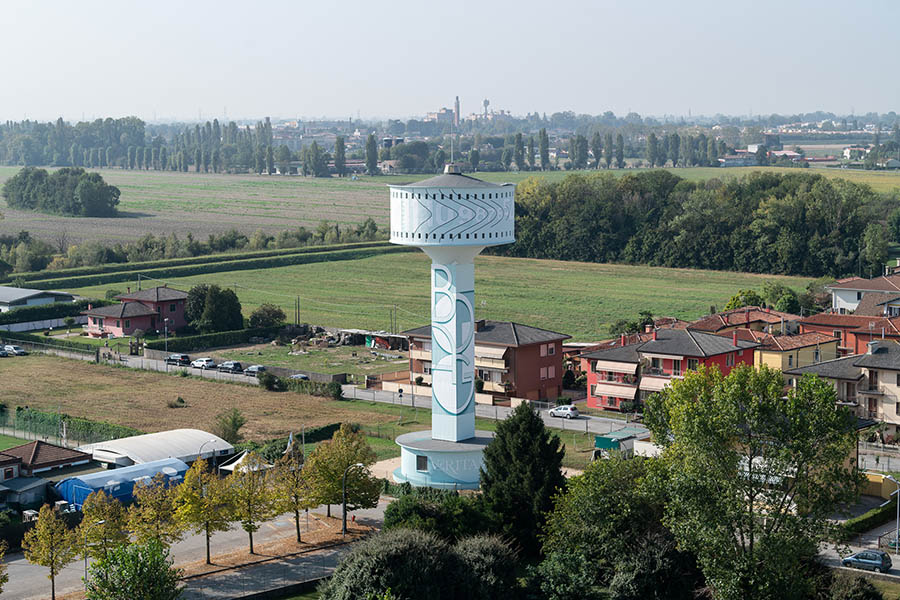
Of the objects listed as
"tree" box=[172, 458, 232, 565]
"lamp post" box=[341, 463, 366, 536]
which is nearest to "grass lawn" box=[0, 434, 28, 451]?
"tree" box=[172, 458, 232, 565]

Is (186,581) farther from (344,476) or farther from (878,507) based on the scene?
(878,507)

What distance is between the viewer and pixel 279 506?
37219mm

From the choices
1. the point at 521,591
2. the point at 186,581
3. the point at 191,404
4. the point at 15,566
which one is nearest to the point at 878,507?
the point at 521,591

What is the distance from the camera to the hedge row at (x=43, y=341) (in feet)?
242

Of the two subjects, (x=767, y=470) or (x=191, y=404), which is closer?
(x=767, y=470)

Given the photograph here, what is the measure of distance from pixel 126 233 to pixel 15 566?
10277cm

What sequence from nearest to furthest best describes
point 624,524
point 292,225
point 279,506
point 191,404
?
1. point 624,524
2. point 279,506
3. point 191,404
4. point 292,225

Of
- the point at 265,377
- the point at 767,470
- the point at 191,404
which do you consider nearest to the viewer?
the point at 767,470

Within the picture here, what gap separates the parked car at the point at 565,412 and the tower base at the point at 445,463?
44.8 feet

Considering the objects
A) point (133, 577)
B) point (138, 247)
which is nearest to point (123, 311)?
point (138, 247)

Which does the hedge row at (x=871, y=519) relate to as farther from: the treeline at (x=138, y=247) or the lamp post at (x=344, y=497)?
the treeline at (x=138, y=247)

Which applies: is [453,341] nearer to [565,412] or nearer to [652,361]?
Answer: [565,412]

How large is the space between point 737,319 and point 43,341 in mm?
40830

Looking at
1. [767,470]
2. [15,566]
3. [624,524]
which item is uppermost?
[767,470]
